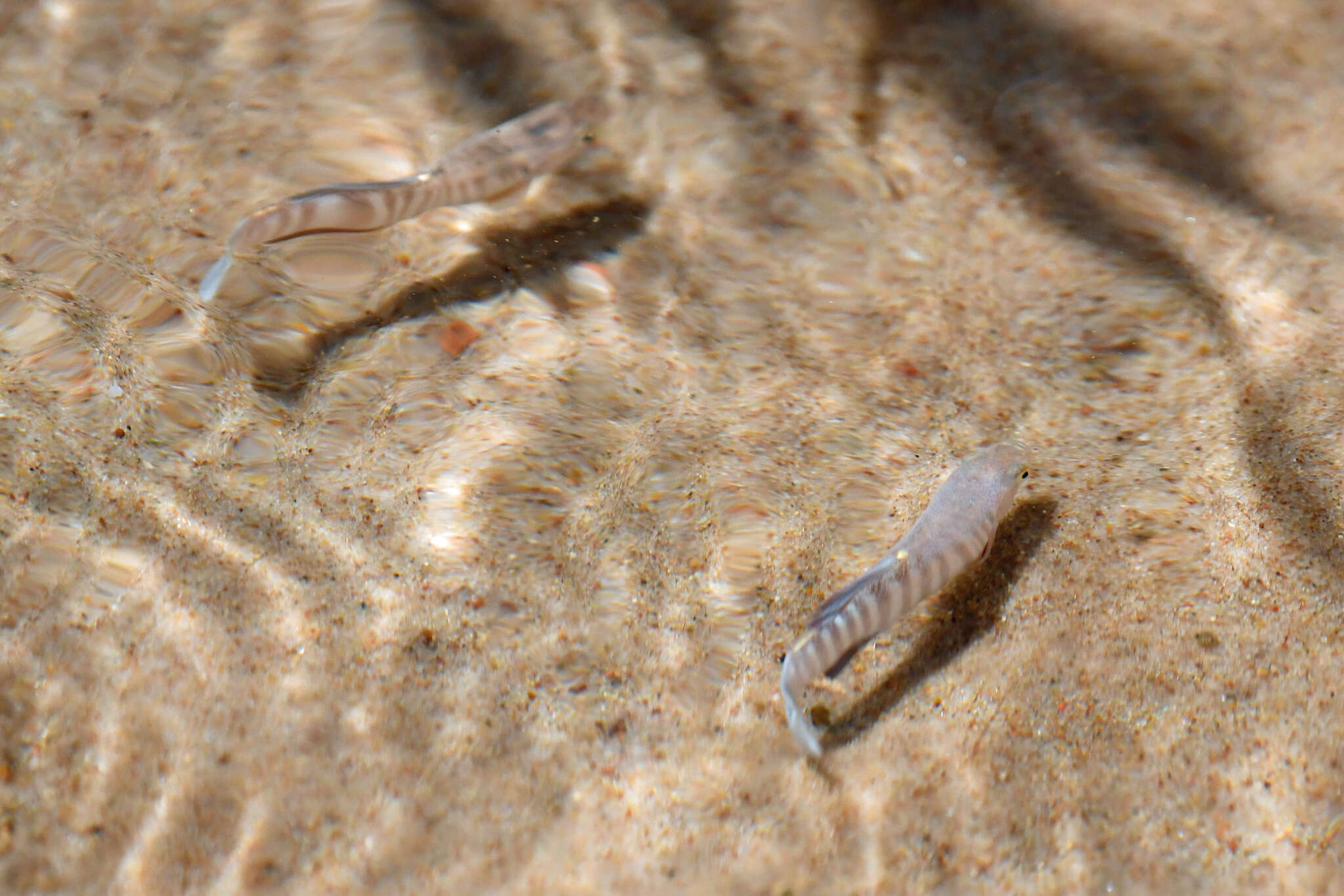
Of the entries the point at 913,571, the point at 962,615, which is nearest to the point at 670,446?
the point at 913,571

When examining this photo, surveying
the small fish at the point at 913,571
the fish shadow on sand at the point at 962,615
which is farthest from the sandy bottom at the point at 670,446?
the small fish at the point at 913,571

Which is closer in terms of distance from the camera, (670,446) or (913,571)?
(913,571)

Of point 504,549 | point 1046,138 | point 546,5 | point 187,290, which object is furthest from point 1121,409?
point 187,290

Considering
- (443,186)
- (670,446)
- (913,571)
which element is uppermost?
(443,186)

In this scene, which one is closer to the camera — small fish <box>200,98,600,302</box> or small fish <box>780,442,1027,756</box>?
small fish <box>780,442,1027,756</box>

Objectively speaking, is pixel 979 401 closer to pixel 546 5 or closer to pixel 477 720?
pixel 477 720

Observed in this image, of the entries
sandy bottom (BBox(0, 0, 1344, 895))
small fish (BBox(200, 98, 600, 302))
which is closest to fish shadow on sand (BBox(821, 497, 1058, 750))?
sandy bottom (BBox(0, 0, 1344, 895))

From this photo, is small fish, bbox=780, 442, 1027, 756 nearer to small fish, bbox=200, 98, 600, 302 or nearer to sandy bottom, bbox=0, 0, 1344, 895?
sandy bottom, bbox=0, 0, 1344, 895

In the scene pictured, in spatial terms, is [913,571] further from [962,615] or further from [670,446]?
[670,446]
